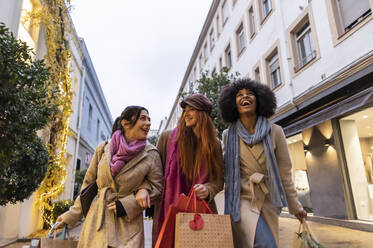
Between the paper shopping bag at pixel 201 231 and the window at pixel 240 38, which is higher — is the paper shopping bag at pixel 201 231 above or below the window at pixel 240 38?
below

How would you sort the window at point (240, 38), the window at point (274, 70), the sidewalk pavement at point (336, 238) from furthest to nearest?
1. the window at point (240, 38)
2. the window at point (274, 70)
3. the sidewalk pavement at point (336, 238)

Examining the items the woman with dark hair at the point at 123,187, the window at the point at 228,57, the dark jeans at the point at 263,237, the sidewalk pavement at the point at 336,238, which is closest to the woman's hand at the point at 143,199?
the woman with dark hair at the point at 123,187

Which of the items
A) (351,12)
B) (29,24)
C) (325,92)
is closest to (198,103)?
(325,92)

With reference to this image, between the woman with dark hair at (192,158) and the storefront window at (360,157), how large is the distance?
6675mm

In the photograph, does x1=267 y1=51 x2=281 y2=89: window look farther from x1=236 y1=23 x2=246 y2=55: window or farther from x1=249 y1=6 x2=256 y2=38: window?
x1=236 y1=23 x2=246 y2=55: window

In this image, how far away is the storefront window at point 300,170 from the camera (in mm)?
9945

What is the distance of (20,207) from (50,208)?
115cm

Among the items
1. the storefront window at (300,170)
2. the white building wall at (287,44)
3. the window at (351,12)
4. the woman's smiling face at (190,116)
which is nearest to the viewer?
the woman's smiling face at (190,116)

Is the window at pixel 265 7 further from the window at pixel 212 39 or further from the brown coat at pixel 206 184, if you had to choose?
the brown coat at pixel 206 184

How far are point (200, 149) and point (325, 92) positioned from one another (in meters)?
7.35

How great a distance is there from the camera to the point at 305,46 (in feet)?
32.4

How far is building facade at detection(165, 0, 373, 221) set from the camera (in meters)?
7.25

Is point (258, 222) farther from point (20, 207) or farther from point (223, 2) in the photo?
point (223, 2)

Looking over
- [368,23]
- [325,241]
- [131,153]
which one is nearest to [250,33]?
[368,23]
